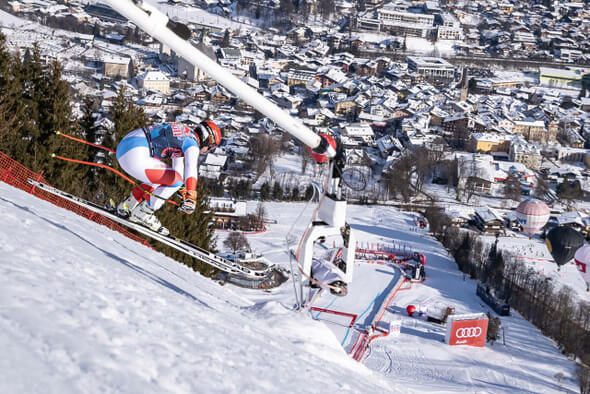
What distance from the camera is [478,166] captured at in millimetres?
27188

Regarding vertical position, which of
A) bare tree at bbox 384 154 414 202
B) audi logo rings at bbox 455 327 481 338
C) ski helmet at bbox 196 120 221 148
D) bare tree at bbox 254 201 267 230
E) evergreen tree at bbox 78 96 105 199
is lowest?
audi logo rings at bbox 455 327 481 338

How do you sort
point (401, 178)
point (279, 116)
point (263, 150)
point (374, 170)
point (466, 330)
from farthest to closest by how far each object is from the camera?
point (374, 170) → point (263, 150) → point (401, 178) → point (466, 330) → point (279, 116)

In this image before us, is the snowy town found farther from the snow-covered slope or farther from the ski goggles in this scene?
the ski goggles

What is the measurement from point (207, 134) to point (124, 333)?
2236 mm

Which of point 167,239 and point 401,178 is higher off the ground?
point 167,239

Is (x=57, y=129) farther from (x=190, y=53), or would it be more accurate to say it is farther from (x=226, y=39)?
(x=226, y=39)

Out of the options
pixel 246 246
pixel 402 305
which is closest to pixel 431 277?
pixel 402 305

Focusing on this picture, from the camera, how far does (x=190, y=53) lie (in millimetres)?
3111

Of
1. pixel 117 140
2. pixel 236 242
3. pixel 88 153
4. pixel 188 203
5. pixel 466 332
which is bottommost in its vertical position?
pixel 466 332

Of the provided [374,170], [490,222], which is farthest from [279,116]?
[374,170]

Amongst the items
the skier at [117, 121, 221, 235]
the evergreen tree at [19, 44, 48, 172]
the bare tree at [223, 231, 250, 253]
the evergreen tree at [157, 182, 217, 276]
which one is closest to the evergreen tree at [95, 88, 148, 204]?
the evergreen tree at [157, 182, 217, 276]

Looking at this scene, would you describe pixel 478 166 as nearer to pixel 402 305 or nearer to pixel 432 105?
pixel 432 105

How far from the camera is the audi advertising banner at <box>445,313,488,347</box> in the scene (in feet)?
38.7

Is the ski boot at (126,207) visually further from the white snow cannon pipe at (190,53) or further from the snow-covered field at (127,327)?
the white snow cannon pipe at (190,53)
